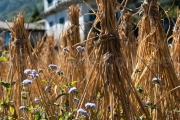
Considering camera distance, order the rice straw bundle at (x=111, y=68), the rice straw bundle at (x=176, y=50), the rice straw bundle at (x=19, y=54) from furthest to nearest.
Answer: the rice straw bundle at (x=176, y=50) → the rice straw bundle at (x=19, y=54) → the rice straw bundle at (x=111, y=68)

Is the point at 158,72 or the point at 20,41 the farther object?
the point at 20,41

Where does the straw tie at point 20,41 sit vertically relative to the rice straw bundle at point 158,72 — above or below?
above

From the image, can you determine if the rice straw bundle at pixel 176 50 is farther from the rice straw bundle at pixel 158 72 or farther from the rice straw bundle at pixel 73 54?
the rice straw bundle at pixel 73 54

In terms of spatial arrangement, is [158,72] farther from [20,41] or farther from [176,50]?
[20,41]

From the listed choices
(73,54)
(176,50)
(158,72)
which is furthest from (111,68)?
(73,54)

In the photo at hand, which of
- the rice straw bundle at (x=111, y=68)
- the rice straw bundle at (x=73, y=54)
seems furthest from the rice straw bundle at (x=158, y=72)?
the rice straw bundle at (x=73, y=54)

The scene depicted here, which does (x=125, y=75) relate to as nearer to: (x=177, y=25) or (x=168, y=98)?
(x=168, y=98)

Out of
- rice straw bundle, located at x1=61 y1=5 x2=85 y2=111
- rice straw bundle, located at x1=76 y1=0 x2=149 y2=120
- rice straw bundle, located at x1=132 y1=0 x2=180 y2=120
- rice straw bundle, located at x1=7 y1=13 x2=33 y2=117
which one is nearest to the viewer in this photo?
rice straw bundle, located at x1=76 y1=0 x2=149 y2=120

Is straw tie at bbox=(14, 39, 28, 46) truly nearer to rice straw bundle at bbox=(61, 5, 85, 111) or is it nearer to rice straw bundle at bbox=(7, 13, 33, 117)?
rice straw bundle at bbox=(7, 13, 33, 117)

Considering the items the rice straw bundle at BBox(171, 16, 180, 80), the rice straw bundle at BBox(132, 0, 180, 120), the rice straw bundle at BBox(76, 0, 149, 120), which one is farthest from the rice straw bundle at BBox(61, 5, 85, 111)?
the rice straw bundle at BBox(76, 0, 149, 120)

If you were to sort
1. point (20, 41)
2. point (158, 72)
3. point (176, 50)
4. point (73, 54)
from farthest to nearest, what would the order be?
point (73, 54), point (176, 50), point (20, 41), point (158, 72)

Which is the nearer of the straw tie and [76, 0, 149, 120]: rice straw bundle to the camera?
[76, 0, 149, 120]: rice straw bundle

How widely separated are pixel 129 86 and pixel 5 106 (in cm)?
74

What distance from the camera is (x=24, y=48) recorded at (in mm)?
2059
